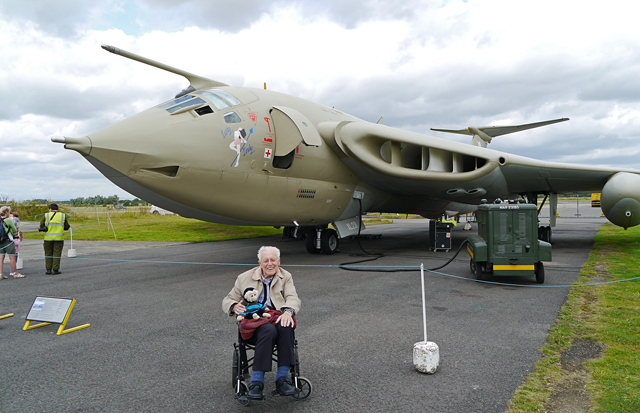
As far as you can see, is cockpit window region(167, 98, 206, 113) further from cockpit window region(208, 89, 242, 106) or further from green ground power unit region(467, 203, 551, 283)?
green ground power unit region(467, 203, 551, 283)

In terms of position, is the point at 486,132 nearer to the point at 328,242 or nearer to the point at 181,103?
the point at 328,242

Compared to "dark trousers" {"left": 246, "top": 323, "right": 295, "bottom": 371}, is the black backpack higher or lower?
higher

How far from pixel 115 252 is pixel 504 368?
48.4 ft

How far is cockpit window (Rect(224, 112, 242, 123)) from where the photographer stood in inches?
346

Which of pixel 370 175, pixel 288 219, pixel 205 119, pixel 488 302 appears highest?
pixel 205 119

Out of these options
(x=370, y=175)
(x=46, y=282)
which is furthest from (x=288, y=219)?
(x=46, y=282)

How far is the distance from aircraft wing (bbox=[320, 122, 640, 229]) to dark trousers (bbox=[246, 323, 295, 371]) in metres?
7.92

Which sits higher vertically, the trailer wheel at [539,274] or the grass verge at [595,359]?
the trailer wheel at [539,274]

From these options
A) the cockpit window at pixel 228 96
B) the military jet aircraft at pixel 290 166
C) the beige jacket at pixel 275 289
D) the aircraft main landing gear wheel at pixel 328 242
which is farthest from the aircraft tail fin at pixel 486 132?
the beige jacket at pixel 275 289

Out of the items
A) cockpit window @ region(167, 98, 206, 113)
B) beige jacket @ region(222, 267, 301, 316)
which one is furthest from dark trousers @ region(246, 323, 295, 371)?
cockpit window @ region(167, 98, 206, 113)

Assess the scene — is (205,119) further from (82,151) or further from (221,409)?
(221,409)

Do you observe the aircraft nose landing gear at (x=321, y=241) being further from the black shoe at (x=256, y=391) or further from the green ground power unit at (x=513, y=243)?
the black shoe at (x=256, y=391)

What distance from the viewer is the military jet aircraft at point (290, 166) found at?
7793mm

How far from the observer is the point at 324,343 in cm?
485
